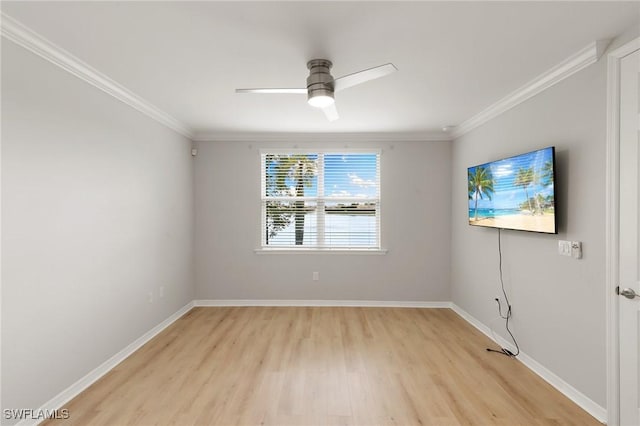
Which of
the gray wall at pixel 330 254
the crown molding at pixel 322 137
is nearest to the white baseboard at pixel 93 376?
the gray wall at pixel 330 254

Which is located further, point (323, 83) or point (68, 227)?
point (68, 227)

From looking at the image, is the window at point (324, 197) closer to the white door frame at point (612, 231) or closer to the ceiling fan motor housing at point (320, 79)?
the ceiling fan motor housing at point (320, 79)

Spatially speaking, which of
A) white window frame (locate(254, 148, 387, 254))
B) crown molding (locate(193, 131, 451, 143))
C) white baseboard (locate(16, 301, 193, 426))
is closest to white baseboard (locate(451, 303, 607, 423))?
white window frame (locate(254, 148, 387, 254))

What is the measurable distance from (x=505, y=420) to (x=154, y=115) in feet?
13.6

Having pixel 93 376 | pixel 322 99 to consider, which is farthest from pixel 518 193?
pixel 93 376

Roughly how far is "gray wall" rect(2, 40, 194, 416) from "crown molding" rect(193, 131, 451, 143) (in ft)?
3.27

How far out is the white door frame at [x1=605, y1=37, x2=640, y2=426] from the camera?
191 centimetres

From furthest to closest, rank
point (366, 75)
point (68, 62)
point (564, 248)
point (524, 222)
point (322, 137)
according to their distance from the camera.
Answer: point (322, 137)
point (524, 222)
point (564, 248)
point (68, 62)
point (366, 75)

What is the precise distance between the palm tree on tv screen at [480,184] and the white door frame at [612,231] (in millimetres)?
1130

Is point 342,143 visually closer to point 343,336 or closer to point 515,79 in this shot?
point 515,79

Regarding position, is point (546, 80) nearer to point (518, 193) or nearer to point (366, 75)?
point (518, 193)

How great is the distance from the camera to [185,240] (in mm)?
4168

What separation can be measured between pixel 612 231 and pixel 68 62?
3.86m

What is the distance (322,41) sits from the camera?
195 cm
